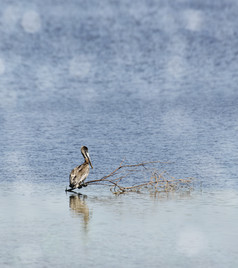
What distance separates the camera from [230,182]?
18.3 metres

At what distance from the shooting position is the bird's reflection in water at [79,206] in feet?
42.7

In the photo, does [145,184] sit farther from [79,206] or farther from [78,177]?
[79,206]

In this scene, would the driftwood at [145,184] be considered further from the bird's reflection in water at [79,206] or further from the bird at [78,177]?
the bird's reflection in water at [79,206]

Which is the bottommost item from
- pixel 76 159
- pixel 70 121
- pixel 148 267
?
pixel 148 267

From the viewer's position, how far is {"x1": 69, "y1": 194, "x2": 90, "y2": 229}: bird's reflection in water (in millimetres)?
13000

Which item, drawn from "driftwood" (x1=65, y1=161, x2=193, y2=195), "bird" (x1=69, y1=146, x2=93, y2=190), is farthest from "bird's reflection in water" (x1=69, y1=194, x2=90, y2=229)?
"driftwood" (x1=65, y1=161, x2=193, y2=195)

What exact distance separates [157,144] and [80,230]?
1467 centimetres

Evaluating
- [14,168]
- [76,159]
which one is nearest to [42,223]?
[14,168]

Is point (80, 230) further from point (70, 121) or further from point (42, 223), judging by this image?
point (70, 121)

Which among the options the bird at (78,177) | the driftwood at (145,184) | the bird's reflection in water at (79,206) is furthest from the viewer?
the driftwood at (145,184)

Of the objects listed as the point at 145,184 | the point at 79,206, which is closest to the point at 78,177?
the point at 145,184

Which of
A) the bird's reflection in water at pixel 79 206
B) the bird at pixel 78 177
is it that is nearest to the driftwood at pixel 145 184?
the bird at pixel 78 177

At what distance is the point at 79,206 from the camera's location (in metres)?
14.5

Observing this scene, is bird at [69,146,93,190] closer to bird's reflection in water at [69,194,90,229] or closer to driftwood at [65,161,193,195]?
driftwood at [65,161,193,195]
